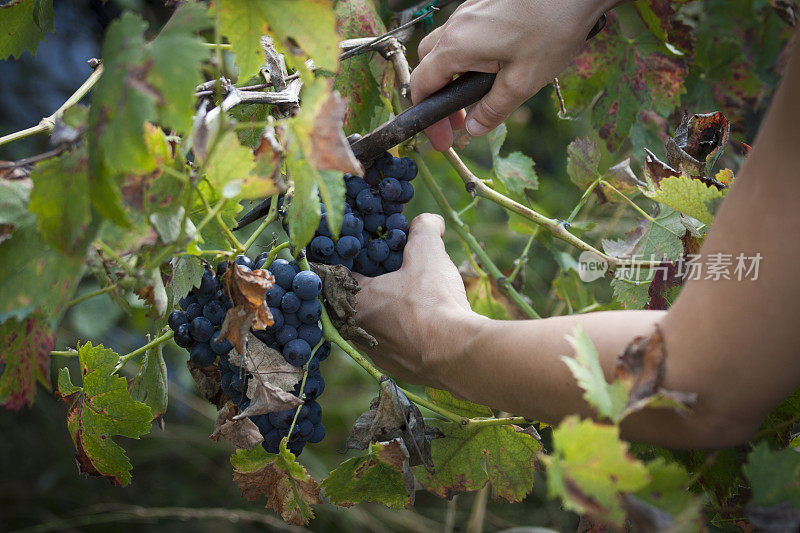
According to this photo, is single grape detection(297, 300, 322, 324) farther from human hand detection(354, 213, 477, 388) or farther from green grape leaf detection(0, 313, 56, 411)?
green grape leaf detection(0, 313, 56, 411)

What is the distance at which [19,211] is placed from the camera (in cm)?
48

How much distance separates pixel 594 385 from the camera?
1.43 feet

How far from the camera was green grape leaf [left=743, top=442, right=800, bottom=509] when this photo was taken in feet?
1.48

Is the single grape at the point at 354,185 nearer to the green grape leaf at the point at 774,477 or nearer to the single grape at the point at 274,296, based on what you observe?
the single grape at the point at 274,296

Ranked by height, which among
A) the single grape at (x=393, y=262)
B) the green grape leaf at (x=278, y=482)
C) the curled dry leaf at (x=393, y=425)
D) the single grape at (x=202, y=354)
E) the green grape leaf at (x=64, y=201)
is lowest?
the green grape leaf at (x=278, y=482)

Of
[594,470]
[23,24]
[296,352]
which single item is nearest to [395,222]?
[296,352]

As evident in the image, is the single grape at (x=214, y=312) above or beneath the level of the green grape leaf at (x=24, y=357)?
beneath

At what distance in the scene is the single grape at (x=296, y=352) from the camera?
0.62 m

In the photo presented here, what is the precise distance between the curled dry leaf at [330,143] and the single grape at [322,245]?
24 centimetres

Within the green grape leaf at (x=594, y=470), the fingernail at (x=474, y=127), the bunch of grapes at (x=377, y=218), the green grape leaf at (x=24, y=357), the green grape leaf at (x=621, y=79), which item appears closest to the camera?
the green grape leaf at (x=594, y=470)

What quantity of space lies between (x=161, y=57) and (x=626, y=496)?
1.40ft

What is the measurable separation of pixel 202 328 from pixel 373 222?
240mm

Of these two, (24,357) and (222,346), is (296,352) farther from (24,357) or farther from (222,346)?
(24,357)

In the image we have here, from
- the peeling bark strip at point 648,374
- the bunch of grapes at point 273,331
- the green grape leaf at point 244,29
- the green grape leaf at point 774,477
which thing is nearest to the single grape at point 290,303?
the bunch of grapes at point 273,331
